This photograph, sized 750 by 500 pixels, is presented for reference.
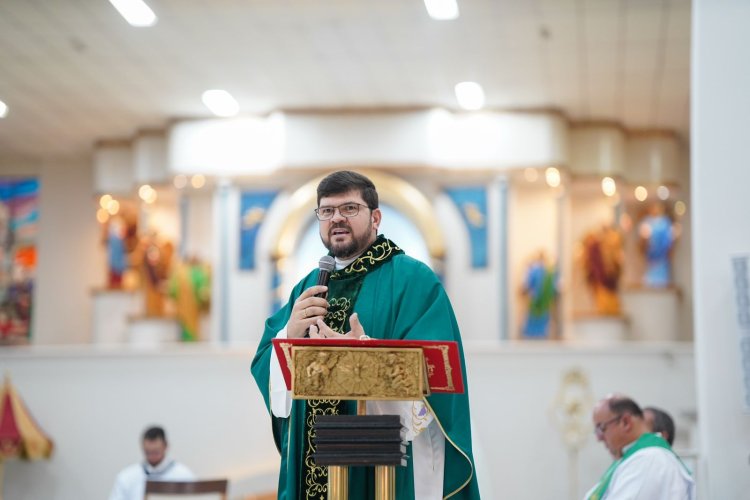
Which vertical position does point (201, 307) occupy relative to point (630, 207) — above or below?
below

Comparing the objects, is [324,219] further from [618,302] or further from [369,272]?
[618,302]

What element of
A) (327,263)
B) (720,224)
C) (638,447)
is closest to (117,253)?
(720,224)

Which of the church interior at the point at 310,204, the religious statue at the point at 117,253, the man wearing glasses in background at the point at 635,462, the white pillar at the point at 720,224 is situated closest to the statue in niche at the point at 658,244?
the church interior at the point at 310,204

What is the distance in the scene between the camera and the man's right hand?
3777 mm

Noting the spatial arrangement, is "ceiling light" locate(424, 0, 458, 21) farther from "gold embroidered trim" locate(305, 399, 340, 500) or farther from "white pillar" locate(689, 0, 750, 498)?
"gold embroidered trim" locate(305, 399, 340, 500)

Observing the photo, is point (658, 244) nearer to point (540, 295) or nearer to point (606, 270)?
point (606, 270)

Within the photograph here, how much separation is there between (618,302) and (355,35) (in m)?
6.43

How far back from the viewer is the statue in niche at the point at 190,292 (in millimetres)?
18078

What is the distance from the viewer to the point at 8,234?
20234 mm

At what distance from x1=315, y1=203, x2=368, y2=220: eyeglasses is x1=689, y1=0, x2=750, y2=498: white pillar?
3756 millimetres

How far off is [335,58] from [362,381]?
1175 centimetres

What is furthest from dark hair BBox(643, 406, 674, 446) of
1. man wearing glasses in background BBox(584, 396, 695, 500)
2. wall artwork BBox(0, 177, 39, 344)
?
wall artwork BBox(0, 177, 39, 344)

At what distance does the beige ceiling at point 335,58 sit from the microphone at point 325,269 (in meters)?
9.26

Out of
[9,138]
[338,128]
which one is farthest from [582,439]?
[9,138]
